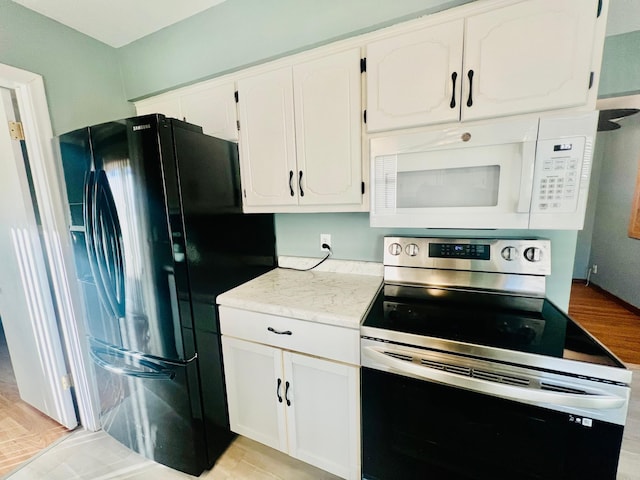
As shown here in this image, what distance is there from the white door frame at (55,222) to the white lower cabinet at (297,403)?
3.41 ft

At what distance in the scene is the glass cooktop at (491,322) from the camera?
0.90 metres

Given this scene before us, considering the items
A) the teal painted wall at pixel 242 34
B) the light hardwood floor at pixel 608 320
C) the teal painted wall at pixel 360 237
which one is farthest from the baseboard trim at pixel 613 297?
the teal painted wall at pixel 242 34

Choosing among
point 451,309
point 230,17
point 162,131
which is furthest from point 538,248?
point 230,17

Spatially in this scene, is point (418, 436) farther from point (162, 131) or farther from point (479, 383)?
point (162, 131)

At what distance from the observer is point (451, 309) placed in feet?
4.01

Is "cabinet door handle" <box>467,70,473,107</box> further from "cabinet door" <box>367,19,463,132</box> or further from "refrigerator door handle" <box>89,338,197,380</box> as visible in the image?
"refrigerator door handle" <box>89,338,197,380</box>

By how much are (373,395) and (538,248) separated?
106 centimetres

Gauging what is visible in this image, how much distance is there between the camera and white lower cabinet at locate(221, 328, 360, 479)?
48.5 inches

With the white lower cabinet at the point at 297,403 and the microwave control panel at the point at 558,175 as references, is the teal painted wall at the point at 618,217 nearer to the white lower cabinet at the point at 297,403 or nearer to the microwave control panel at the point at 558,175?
the microwave control panel at the point at 558,175

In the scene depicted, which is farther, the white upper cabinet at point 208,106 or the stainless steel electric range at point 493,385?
the white upper cabinet at point 208,106

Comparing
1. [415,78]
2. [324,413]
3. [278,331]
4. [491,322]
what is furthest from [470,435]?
[415,78]

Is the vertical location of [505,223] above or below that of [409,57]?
below

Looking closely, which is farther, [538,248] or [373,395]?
[538,248]

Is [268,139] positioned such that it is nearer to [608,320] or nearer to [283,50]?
[283,50]
